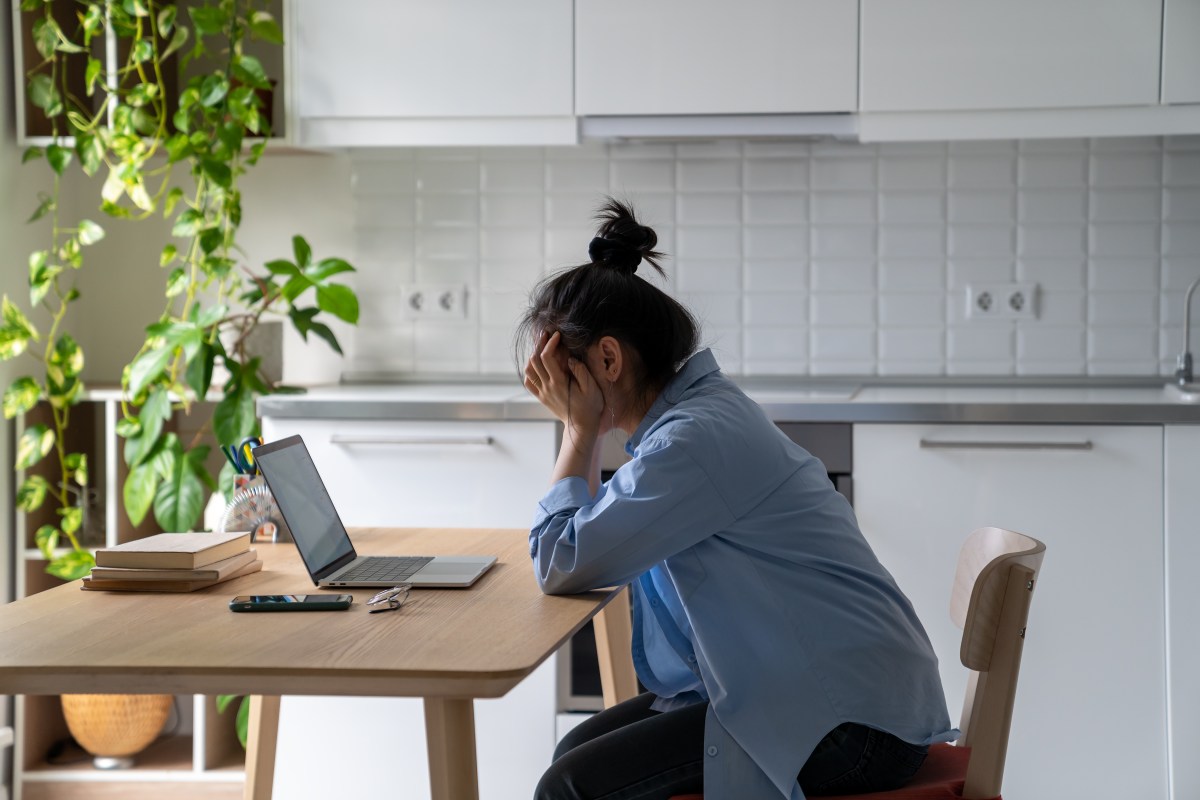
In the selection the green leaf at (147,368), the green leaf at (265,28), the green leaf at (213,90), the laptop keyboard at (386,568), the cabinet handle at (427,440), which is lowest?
the laptop keyboard at (386,568)

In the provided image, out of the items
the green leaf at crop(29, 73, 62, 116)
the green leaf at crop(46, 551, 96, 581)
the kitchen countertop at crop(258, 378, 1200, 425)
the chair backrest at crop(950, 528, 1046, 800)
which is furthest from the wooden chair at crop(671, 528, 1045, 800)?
the green leaf at crop(29, 73, 62, 116)

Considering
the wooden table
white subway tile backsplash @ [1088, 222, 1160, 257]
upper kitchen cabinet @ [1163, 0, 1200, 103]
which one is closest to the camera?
the wooden table

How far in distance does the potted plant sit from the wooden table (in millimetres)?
1234

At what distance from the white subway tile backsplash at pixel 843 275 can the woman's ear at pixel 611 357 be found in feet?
5.28

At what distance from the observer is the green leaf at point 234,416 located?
9.23 ft

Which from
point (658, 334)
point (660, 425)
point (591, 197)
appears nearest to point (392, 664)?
point (660, 425)

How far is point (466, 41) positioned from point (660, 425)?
63.9 inches

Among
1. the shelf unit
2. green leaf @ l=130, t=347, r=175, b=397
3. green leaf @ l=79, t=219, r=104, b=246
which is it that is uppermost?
green leaf @ l=79, t=219, r=104, b=246

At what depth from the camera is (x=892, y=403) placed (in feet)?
8.47

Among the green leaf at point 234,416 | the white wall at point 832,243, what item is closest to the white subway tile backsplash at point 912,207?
the white wall at point 832,243

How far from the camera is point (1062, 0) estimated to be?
2711 millimetres

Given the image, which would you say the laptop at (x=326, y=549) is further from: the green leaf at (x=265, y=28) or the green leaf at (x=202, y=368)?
the green leaf at (x=265, y=28)

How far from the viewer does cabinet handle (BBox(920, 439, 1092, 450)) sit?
2539 mm

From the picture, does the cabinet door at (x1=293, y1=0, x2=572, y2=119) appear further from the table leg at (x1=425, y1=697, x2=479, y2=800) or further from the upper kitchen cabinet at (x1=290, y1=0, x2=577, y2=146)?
the table leg at (x1=425, y1=697, x2=479, y2=800)
